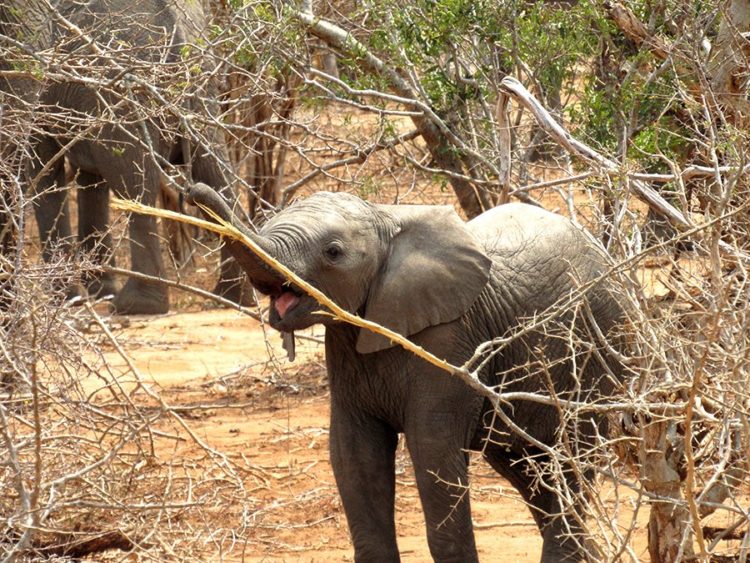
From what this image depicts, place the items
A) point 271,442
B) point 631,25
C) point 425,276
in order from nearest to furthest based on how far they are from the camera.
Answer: point 425,276 < point 631,25 < point 271,442

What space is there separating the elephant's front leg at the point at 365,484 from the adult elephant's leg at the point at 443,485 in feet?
0.62

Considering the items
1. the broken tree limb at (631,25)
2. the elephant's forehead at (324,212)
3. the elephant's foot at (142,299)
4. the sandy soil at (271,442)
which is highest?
the broken tree limb at (631,25)

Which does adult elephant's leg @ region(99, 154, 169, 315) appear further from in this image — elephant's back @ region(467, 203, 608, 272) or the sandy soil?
elephant's back @ region(467, 203, 608, 272)

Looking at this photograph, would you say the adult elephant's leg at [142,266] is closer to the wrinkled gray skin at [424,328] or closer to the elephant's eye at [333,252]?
the wrinkled gray skin at [424,328]

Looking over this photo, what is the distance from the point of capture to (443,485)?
5.09 m

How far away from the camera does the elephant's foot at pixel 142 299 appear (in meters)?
10.5

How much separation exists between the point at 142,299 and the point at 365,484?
5573 mm

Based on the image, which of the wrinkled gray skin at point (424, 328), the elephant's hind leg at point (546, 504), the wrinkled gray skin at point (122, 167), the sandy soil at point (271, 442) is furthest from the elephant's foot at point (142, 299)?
the wrinkled gray skin at point (424, 328)

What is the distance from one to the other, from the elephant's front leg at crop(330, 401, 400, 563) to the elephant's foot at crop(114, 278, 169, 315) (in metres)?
5.42

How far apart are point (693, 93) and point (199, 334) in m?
4.55

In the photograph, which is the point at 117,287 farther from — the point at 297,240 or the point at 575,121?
the point at 297,240

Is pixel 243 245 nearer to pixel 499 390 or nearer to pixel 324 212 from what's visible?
pixel 324 212

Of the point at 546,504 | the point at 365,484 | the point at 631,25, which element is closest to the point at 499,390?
the point at 365,484

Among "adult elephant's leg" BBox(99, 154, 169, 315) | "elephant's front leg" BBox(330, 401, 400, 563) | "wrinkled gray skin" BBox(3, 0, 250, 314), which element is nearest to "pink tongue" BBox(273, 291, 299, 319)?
"elephant's front leg" BBox(330, 401, 400, 563)
